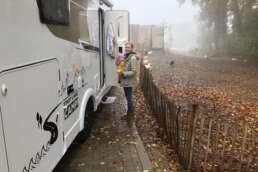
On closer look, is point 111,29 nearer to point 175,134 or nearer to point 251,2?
point 175,134

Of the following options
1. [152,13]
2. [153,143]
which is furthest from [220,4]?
[152,13]

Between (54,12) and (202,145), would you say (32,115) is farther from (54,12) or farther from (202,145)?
(202,145)

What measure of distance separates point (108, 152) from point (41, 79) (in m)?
2.12

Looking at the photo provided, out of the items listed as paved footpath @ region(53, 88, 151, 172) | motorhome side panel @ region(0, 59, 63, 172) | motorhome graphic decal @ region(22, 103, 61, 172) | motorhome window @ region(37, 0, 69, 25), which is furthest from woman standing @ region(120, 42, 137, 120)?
motorhome graphic decal @ region(22, 103, 61, 172)

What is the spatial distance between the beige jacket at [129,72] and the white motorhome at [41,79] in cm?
132

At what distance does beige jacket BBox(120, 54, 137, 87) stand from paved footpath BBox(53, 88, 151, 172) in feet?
2.77

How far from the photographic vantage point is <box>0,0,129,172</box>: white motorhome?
6.32 feet

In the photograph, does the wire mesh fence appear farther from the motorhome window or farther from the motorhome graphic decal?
the motorhome window

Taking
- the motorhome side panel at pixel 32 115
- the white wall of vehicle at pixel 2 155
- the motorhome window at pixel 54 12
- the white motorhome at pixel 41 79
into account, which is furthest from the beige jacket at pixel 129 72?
the white wall of vehicle at pixel 2 155

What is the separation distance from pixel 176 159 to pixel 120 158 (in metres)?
0.88

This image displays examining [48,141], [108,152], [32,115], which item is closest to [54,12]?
[32,115]

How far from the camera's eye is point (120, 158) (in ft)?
13.0

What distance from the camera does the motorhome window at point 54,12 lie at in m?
2.43

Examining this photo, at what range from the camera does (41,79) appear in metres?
2.42
